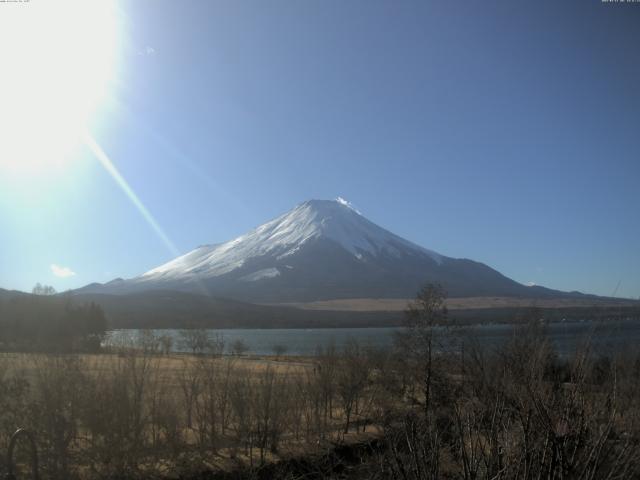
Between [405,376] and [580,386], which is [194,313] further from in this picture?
[580,386]

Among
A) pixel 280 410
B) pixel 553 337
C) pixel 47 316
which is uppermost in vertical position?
pixel 47 316

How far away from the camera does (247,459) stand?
1745cm

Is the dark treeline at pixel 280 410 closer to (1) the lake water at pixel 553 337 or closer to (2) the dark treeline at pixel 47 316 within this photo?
(1) the lake water at pixel 553 337

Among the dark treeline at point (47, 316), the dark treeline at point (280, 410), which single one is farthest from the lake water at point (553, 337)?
the dark treeline at point (47, 316)

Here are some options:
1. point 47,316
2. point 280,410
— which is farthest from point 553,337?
point 47,316

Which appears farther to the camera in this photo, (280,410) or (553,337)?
(553,337)

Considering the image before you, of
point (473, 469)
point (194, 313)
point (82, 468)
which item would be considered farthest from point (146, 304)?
point (473, 469)

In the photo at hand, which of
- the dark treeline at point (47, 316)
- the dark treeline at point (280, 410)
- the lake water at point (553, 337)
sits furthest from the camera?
the dark treeline at point (47, 316)

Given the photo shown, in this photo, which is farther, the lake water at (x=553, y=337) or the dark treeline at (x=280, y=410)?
the lake water at (x=553, y=337)

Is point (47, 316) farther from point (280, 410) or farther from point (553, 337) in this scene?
point (553, 337)

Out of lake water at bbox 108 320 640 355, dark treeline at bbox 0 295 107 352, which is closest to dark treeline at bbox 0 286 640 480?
lake water at bbox 108 320 640 355

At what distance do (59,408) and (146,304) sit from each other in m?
156

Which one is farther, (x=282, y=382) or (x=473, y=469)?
(x=282, y=382)

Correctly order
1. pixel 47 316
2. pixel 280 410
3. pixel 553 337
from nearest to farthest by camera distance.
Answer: pixel 280 410 → pixel 553 337 → pixel 47 316
